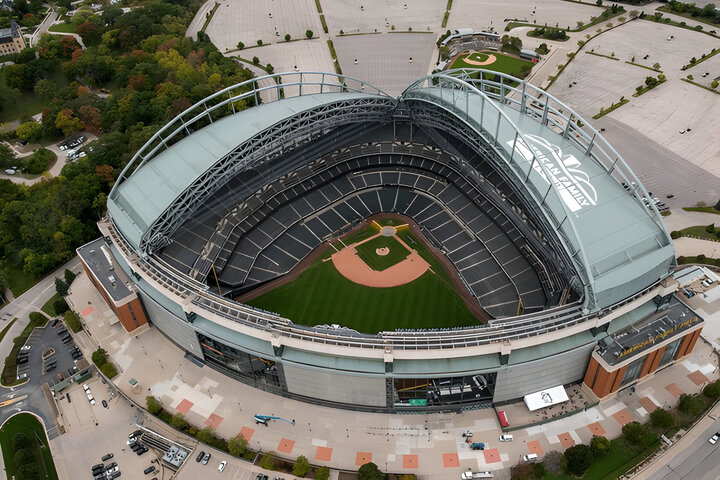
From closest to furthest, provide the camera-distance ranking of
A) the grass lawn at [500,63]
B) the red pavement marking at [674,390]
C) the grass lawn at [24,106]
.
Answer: the red pavement marking at [674,390] → the grass lawn at [24,106] → the grass lawn at [500,63]

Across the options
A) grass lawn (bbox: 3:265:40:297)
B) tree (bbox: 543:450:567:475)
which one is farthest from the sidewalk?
grass lawn (bbox: 3:265:40:297)

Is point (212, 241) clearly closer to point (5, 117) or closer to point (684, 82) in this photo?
point (5, 117)

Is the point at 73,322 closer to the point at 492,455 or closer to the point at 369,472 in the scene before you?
the point at 369,472

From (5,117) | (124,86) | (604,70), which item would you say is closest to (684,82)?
(604,70)

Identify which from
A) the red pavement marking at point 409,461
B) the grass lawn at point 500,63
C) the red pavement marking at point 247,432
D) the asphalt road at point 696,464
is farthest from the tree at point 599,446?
the grass lawn at point 500,63

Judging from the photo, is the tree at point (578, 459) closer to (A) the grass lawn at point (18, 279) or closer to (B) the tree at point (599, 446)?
(B) the tree at point (599, 446)

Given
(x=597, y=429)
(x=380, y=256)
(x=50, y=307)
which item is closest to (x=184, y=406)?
(x=50, y=307)
